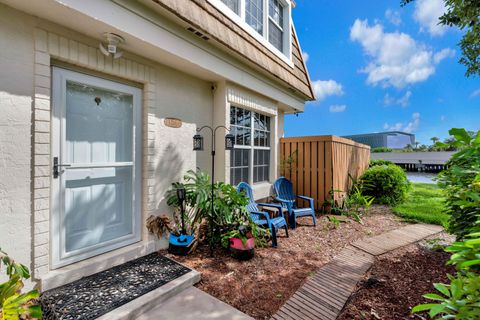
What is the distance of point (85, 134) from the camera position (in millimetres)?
2693

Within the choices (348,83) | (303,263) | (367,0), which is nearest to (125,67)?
(303,263)

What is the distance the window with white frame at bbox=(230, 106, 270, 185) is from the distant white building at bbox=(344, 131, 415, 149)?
2820 centimetres

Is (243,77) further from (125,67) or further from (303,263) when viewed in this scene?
(303,263)

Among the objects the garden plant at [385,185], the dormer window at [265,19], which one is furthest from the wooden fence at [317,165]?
the dormer window at [265,19]

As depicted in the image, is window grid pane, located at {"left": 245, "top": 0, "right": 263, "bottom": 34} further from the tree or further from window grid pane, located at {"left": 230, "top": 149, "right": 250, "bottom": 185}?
the tree

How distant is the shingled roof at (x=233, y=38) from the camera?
9.05 feet

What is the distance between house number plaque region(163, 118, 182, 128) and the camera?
3.38 m

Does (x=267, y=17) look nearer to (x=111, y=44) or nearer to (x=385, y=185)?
(x=111, y=44)

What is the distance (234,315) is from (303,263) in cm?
140

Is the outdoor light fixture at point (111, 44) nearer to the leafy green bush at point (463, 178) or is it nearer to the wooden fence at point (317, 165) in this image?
the leafy green bush at point (463, 178)

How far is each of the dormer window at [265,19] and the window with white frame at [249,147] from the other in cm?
157

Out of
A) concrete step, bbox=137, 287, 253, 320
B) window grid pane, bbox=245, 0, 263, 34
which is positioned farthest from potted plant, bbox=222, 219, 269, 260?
window grid pane, bbox=245, 0, 263, 34

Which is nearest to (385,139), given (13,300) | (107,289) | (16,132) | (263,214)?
(263,214)

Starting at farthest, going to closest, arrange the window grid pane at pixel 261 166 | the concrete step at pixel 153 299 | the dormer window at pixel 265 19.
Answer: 1. the window grid pane at pixel 261 166
2. the dormer window at pixel 265 19
3. the concrete step at pixel 153 299
